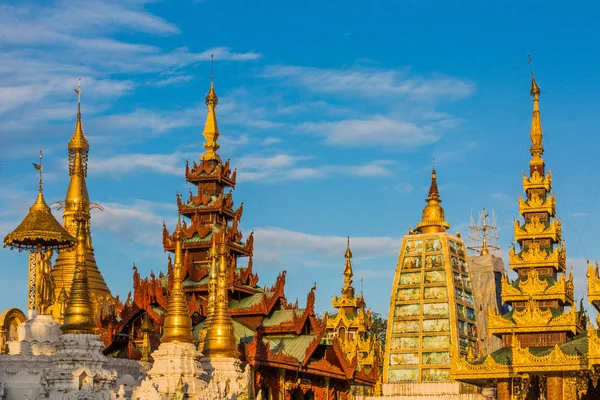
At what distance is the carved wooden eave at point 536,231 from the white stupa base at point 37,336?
22.8 metres

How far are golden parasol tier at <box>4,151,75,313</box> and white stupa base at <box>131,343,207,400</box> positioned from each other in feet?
16.2

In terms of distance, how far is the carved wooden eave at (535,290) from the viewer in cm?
4669

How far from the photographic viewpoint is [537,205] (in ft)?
163

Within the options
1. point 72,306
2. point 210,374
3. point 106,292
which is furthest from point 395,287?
point 72,306

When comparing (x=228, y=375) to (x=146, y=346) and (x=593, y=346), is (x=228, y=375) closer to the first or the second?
(x=146, y=346)

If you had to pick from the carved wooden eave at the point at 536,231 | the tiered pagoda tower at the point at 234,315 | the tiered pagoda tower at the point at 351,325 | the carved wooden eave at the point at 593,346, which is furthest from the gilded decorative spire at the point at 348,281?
the carved wooden eave at the point at 593,346

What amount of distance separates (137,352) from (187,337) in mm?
8909

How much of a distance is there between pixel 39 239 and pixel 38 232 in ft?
1.16

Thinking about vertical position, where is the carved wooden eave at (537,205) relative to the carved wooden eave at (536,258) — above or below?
above

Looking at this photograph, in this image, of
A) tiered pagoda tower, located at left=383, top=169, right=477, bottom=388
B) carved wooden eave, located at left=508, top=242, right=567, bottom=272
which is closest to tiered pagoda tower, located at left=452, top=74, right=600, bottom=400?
carved wooden eave, located at left=508, top=242, right=567, bottom=272

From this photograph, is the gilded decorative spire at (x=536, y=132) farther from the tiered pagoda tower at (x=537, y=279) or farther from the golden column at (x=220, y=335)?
the golden column at (x=220, y=335)

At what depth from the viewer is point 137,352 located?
1710 inches

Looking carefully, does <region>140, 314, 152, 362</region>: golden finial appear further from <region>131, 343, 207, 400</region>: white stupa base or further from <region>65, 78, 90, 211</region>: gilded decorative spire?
<region>65, 78, 90, 211</region>: gilded decorative spire

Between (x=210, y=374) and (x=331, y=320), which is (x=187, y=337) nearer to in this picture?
(x=210, y=374)
